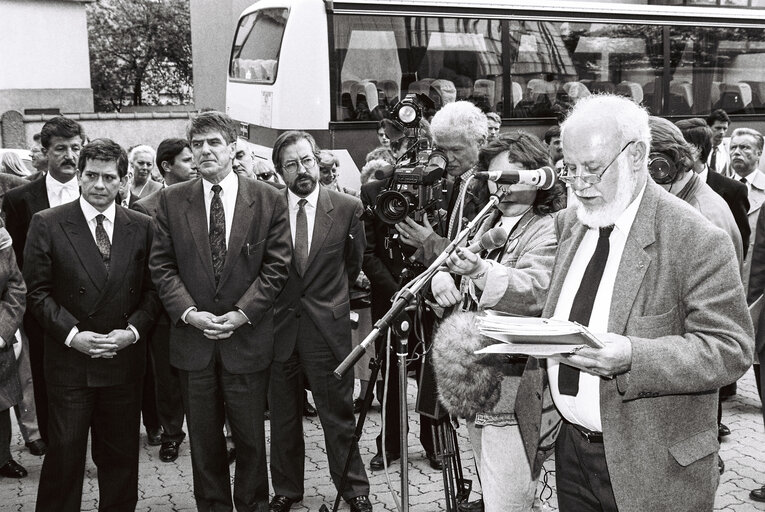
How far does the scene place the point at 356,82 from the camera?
1127 cm

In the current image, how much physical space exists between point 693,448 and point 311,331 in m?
2.71

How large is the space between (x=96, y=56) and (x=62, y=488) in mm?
28214

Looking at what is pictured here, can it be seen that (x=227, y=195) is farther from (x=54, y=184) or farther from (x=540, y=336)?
(x=540, y=336)

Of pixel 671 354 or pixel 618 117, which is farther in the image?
pixel 618 117

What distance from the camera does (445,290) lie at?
3.57m

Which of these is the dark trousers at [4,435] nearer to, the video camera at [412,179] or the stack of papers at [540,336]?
the video camera at [412,179]

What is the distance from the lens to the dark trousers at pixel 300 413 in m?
4.91

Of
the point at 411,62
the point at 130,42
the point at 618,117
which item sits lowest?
the point at 618,117

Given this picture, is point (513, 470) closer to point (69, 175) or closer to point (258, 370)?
point (258, 370)

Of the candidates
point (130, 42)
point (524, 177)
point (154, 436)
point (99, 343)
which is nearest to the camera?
point (524, 177)

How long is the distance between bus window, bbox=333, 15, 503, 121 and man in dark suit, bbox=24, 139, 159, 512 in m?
6.89

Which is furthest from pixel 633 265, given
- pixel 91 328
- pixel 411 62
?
pixel 411 62

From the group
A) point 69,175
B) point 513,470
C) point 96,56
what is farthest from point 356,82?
point 96,56

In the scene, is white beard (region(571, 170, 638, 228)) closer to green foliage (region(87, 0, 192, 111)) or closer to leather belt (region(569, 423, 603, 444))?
leather belt (region(569, 423, 603, 444))
